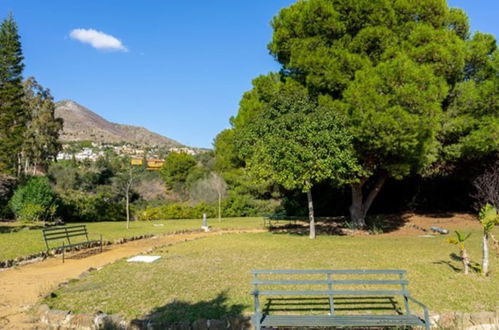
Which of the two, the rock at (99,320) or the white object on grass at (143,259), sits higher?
the rock at (99,320)

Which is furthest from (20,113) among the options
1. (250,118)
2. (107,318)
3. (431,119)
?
(431,119)

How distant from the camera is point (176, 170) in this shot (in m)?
45.0

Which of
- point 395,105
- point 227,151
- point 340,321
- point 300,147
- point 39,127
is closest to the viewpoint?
point 340,321

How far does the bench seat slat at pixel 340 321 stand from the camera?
4367mm

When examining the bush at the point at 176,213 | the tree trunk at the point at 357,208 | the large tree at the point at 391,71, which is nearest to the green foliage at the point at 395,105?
the large tree at the point at 391,71

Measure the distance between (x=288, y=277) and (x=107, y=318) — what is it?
153 inches

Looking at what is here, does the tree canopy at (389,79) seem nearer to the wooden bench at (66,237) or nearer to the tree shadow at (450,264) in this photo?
the tree shadow at (450,264)

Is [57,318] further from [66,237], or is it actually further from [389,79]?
[389,79]

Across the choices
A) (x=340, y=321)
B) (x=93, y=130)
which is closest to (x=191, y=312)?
(x=340, y=321)

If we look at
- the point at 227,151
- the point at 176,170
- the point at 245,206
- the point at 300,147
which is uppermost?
the point at 227,151

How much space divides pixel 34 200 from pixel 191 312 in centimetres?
2010

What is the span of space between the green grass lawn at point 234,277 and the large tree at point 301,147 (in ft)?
8.67

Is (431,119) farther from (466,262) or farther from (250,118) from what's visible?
(250,118)

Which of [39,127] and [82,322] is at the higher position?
[39,127]
